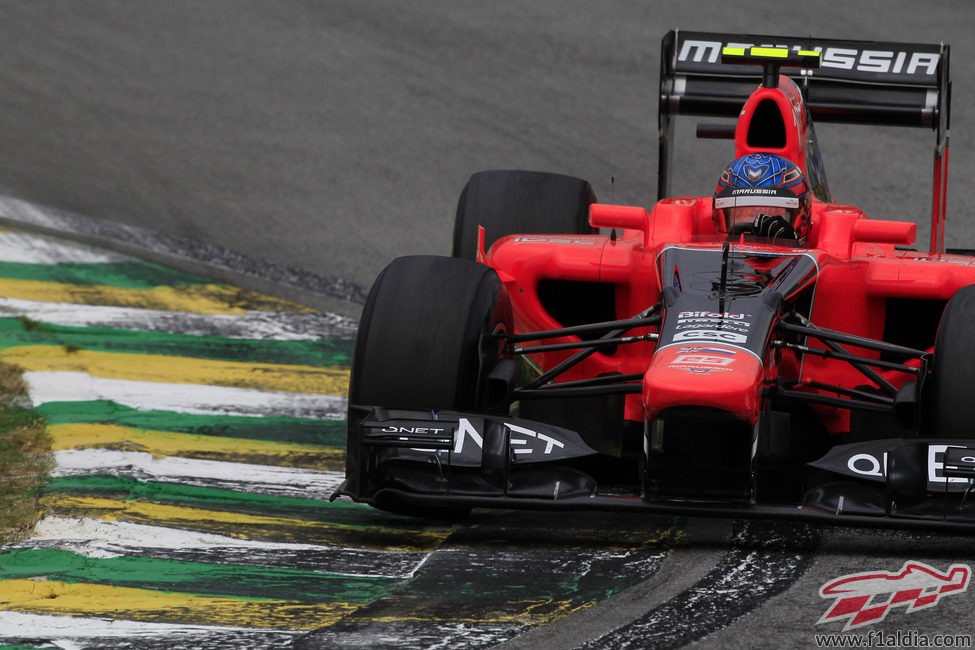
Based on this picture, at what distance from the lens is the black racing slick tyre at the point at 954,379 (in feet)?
17.0

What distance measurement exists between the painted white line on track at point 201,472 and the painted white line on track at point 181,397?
791 mm

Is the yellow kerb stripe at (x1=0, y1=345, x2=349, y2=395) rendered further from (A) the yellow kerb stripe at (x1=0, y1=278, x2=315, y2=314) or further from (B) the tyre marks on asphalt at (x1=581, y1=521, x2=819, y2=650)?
(B) the tyre marks on asphalt at (x1=581, y1=521, x2=819, y2=650)

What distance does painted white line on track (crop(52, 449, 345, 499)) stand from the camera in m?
6.12

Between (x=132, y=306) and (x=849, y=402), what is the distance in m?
4.62

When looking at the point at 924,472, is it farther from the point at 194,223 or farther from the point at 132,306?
the point at 194,223

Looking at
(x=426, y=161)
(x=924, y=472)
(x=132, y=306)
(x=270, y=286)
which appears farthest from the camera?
(x=426, y=161)

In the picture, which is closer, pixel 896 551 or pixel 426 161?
pixel 896 551

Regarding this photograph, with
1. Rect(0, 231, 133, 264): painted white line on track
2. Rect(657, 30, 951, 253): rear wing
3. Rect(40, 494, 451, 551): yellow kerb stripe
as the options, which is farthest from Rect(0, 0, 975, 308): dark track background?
Rect(40, 494, 451, 551): yellow kerb stripe

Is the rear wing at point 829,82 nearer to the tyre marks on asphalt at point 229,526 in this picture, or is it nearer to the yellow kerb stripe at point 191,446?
the tyre marks on asphalt at point 229,526

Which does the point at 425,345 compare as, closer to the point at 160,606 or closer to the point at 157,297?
the point at 160,606

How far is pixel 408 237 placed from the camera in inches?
413

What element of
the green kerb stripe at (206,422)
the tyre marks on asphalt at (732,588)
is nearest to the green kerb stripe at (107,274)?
the green kerb stripe at (206,422)

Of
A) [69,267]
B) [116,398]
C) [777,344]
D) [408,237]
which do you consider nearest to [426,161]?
[408,237]

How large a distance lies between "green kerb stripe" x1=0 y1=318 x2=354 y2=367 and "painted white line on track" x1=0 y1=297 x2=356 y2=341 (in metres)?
0.09
